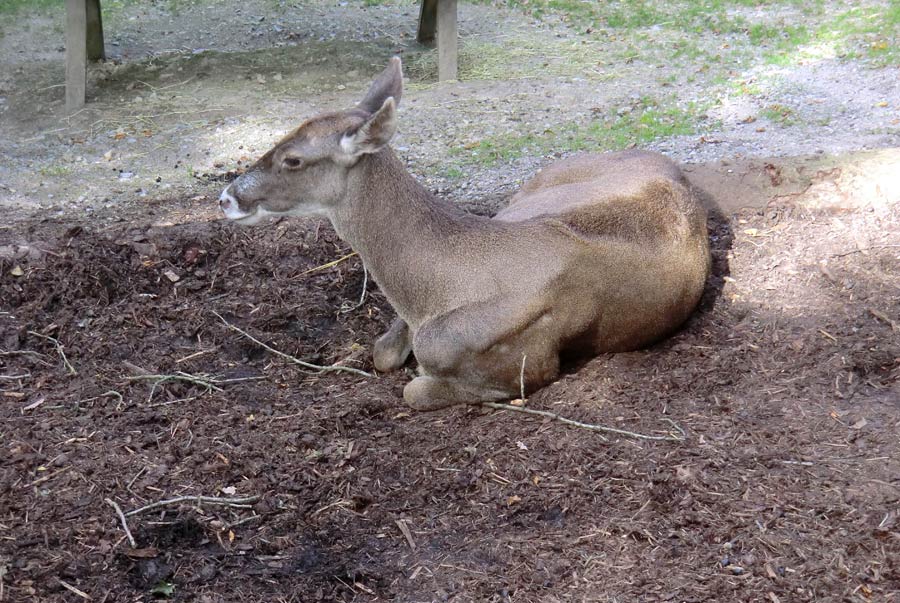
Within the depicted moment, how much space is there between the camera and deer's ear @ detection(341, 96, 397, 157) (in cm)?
514

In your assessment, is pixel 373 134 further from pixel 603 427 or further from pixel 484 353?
pixel 603 427

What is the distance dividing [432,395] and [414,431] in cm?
31

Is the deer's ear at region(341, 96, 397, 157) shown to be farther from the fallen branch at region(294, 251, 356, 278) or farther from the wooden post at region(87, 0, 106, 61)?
the wooden post at region(87, 0, 106, 61)

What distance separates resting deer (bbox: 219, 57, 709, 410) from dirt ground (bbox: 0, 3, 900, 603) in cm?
30

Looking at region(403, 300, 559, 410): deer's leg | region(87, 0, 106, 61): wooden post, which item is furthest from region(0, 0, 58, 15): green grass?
region(403, 300, 559, 410): deer's leg

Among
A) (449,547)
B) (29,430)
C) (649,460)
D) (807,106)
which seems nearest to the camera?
(449,547)

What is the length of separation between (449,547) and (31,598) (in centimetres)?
179

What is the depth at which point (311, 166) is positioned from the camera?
5508 millimetres

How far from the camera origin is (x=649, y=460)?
4906 millimetres

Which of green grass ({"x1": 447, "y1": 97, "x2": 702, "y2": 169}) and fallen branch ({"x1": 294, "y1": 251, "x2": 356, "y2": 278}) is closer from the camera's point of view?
fallen branch ({"x1": 294, "y1": 251, "x2": 356, "y2": 278})

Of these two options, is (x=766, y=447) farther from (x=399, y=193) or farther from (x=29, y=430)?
(x=29, y=430)

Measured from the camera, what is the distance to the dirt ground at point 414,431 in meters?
4.28

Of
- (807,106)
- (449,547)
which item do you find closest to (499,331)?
(449,547)

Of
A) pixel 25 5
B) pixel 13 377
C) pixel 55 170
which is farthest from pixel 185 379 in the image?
pixel 25 5
